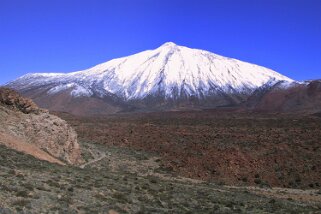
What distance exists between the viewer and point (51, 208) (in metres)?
14.1

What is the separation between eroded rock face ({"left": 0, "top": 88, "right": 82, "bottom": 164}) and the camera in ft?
99.1

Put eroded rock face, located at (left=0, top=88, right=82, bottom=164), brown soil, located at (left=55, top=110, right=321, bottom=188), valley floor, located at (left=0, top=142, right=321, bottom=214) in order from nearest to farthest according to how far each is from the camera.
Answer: valley floor, located at (left=0, top=142, right=321, bottom=214), eroded rock face, located at (left=0, top=88, right=82, bottom=164), brown soil, located at (left=55, top=110, right=321, bottom=188)

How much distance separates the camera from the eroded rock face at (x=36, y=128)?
3022 centimetres

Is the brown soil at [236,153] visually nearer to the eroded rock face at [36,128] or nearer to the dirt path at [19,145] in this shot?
the eroded rock face at [36,128]

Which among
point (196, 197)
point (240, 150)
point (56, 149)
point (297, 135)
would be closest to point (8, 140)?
point (56, 149)

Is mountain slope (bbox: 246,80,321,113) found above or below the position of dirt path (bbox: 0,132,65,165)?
above

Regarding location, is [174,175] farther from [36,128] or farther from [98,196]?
[98,196]

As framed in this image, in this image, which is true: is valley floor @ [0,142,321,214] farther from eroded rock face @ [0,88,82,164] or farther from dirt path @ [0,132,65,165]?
eroded rock face @ [0,88,82,164]

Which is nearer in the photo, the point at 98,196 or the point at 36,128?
the point at 98,196

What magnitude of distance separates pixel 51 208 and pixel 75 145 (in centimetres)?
2045

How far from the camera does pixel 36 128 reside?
103 ft

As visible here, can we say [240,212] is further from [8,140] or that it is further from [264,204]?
[8,140]

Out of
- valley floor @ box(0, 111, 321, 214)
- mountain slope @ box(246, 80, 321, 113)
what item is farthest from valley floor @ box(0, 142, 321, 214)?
mountain slope @ box(246, 80, 321, 113)

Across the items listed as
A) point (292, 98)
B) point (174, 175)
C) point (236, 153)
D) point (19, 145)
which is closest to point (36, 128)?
point (19, 145)
